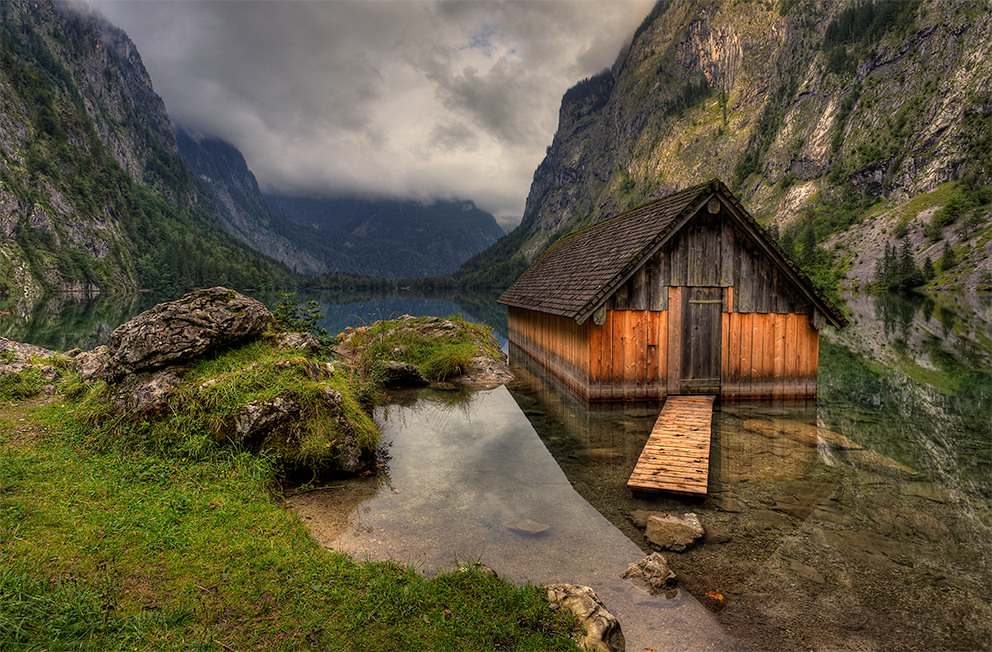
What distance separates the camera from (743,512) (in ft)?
22.1

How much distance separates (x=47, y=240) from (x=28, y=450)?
4871 inches

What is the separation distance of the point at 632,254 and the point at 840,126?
501ft

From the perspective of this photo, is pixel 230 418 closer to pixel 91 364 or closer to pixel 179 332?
pixel 179 332

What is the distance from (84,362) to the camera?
33.5ft

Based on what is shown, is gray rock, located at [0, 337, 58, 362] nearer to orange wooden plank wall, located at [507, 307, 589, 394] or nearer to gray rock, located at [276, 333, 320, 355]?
gray rock, located at [276, 333, 320, 355]

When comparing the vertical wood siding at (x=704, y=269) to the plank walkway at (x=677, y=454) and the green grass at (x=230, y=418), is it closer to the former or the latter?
the plank walkway at (x=677, y=454)

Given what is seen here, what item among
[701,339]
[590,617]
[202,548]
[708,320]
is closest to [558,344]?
[701,339]

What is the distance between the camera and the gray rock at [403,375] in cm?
1642

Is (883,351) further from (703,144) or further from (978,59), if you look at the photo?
(703,144)

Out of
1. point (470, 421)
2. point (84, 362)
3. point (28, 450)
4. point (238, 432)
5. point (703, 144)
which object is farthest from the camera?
point (703, 144)

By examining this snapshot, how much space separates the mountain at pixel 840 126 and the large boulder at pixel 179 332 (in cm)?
8285

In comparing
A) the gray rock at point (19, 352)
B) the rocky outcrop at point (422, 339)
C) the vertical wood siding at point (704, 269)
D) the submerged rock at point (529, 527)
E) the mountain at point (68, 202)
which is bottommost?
the submerged rock at point (529, 527)

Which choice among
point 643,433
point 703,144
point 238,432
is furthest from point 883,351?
point 703,144

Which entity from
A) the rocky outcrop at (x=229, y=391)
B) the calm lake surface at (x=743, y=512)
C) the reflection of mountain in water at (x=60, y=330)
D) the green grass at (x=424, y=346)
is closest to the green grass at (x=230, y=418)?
the rocky outcrop at (x=229, y=391)
